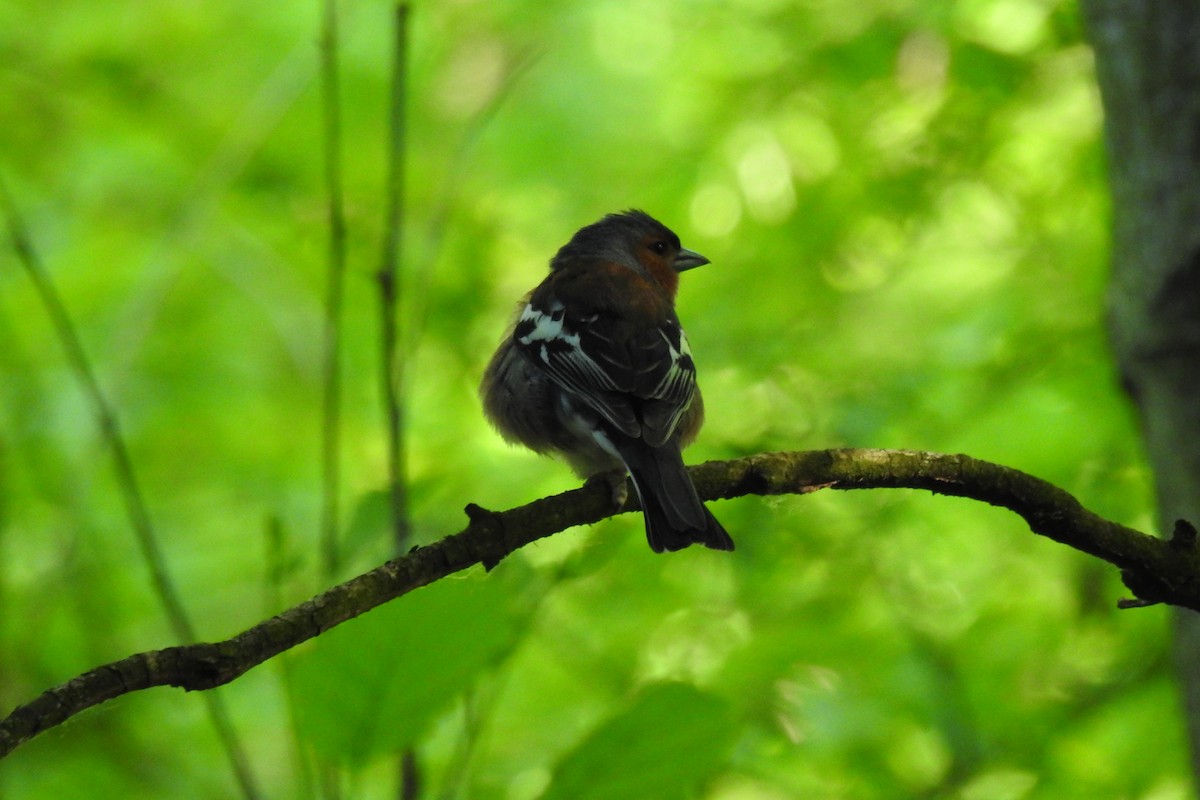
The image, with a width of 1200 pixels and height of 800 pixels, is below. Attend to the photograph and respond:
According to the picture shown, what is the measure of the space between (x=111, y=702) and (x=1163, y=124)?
281cm

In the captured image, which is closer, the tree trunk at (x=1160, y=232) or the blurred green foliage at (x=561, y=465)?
the tree trunk at (x=1160, y=232)

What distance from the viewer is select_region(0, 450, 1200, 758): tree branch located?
1.36 meters

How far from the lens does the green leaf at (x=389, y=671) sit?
1.35m

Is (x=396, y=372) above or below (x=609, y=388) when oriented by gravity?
below

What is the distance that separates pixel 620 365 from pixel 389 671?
7.03 ft

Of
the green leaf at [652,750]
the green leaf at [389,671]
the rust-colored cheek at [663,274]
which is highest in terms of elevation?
the rust-colored cheek at [663,274]

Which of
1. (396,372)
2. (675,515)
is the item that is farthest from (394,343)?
(675,515)

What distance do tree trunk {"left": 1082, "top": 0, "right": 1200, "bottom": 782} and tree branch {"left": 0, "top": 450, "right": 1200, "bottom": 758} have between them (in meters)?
0.72

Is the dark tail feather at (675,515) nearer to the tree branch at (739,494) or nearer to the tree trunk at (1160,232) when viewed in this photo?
the tree branch at (739,494)

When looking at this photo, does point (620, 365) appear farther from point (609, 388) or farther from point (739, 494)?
point (739, 494)

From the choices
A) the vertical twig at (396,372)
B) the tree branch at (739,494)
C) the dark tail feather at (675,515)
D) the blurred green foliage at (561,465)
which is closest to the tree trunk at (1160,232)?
the tree branch at (739,494)

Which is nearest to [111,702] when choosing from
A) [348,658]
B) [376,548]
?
[348,658]

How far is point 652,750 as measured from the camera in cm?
146

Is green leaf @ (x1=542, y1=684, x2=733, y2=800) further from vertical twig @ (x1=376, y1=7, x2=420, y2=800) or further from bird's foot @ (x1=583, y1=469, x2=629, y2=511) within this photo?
bird's foot @ (x1=583, y1=469, x2=629, y2=511)
